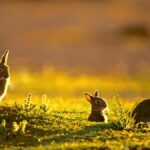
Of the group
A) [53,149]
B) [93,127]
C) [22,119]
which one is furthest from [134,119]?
[53,149]

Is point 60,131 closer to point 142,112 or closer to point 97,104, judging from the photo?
point 142,112

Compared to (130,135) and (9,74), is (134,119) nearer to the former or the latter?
(130,135)

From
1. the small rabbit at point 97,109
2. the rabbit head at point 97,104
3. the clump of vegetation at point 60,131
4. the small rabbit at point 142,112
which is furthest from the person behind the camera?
the rabbit head at point 97,104

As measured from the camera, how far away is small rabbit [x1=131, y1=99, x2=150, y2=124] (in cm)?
1772

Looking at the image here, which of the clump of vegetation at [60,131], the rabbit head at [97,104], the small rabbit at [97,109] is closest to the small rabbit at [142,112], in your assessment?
the clump of vegetation at [60,131]

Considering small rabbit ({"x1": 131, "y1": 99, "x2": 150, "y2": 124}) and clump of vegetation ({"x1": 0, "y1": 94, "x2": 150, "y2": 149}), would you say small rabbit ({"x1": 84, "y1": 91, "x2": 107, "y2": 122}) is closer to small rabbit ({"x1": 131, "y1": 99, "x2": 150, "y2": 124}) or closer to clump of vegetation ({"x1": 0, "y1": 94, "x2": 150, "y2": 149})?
clump of vegetation ({"x1": 0, "y1": 94, "x2": 150, "y2": 149})

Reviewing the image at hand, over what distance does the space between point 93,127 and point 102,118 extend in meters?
2.61

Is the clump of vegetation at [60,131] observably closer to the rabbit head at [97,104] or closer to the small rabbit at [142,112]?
the small rabbit at [142,112]

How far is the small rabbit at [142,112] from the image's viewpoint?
17.7m

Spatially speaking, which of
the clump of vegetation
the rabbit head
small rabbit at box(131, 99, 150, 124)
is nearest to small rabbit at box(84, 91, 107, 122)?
the rabbit head

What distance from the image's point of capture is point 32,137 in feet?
50.8

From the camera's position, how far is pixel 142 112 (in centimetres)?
1786

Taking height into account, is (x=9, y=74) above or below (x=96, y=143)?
above

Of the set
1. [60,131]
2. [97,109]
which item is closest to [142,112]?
[97,109]
